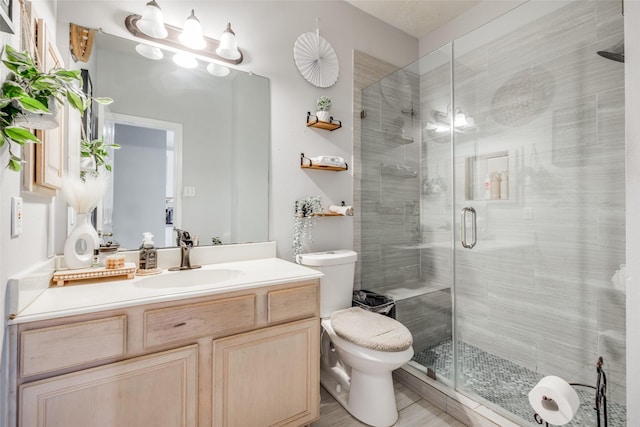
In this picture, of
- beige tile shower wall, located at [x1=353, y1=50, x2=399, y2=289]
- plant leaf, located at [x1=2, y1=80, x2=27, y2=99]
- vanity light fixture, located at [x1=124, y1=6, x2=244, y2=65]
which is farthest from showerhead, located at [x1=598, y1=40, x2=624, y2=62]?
plant leaf, located at [x1=2, y1=80, x2=27, y2=99]

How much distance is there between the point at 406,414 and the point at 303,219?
1.30m

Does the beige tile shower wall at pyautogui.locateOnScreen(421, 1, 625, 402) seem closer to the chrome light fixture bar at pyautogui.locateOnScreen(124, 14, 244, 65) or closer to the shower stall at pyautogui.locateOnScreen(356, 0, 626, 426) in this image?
the shower stall at pyautogui.locateOnScreen(356, 0, 626, 426)

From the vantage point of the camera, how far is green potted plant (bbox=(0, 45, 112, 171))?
66 cm

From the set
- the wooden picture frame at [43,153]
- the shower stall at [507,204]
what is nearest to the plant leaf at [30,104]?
the wooden picture frame at [43,153]

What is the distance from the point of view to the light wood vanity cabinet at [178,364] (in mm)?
913

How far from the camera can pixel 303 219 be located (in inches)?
A: 81.2

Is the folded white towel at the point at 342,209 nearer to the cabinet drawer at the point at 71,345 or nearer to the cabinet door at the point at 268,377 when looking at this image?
the cabinet door at the point at 268,377

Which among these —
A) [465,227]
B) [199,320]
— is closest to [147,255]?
[199,320]

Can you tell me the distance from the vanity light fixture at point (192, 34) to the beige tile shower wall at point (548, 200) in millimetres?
1660

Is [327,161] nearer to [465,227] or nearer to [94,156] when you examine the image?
[465,227]

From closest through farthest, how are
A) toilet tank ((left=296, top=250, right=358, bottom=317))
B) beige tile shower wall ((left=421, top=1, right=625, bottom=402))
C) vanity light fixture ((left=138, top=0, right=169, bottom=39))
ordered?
vanity light fixture ((left=138, top=0, right=169, bottom=39)) < beige tile shower wall ((left=421, top=1, right=625, bottom=402)) < toilet tank ((left=296, top=250, right=358, bottom=317))

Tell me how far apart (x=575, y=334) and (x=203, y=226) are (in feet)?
7.25

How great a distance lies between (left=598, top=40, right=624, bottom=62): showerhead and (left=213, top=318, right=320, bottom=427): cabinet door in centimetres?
200

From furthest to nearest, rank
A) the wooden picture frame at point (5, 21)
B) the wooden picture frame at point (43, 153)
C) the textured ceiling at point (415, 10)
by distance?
the textured ceiling at point (415, 10), the wooden picture frame at point (43, 153), the wooden picture frame at point (5, 21)
